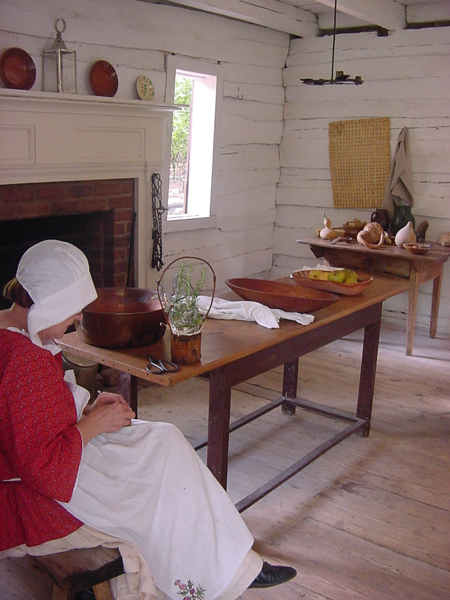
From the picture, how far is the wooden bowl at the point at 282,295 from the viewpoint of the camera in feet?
8.64

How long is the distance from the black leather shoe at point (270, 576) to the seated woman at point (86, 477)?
0.11 m

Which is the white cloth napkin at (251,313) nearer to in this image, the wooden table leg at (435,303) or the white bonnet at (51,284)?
the white bonnet at (51,284)

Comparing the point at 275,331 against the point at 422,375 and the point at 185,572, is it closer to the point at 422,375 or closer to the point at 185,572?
the point at 185,572

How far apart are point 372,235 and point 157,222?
1564 mm

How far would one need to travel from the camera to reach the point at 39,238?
12.5 ft

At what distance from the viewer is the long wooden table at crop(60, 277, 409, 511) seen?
7.09 feet

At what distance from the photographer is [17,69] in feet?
10.8

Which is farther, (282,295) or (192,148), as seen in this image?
(192,148)

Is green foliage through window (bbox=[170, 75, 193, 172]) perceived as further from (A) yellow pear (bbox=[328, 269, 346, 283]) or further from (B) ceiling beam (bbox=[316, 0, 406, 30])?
(A) yellow pear (bbox=[328, 269, 346, 283])

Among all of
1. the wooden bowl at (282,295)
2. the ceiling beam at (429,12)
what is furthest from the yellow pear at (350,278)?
the ceiling beam at (429,12)

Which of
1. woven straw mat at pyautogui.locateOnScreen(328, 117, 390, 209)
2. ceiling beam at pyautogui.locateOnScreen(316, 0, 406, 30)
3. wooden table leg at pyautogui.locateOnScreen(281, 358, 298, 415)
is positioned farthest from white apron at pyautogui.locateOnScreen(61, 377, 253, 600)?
woven straw mat at pyautogui.locateOnScreen(328, 117, 390, 209)

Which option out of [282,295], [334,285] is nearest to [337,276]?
[334,285]

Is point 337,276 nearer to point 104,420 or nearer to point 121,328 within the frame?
point 121,328

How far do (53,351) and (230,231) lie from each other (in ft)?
11.9
